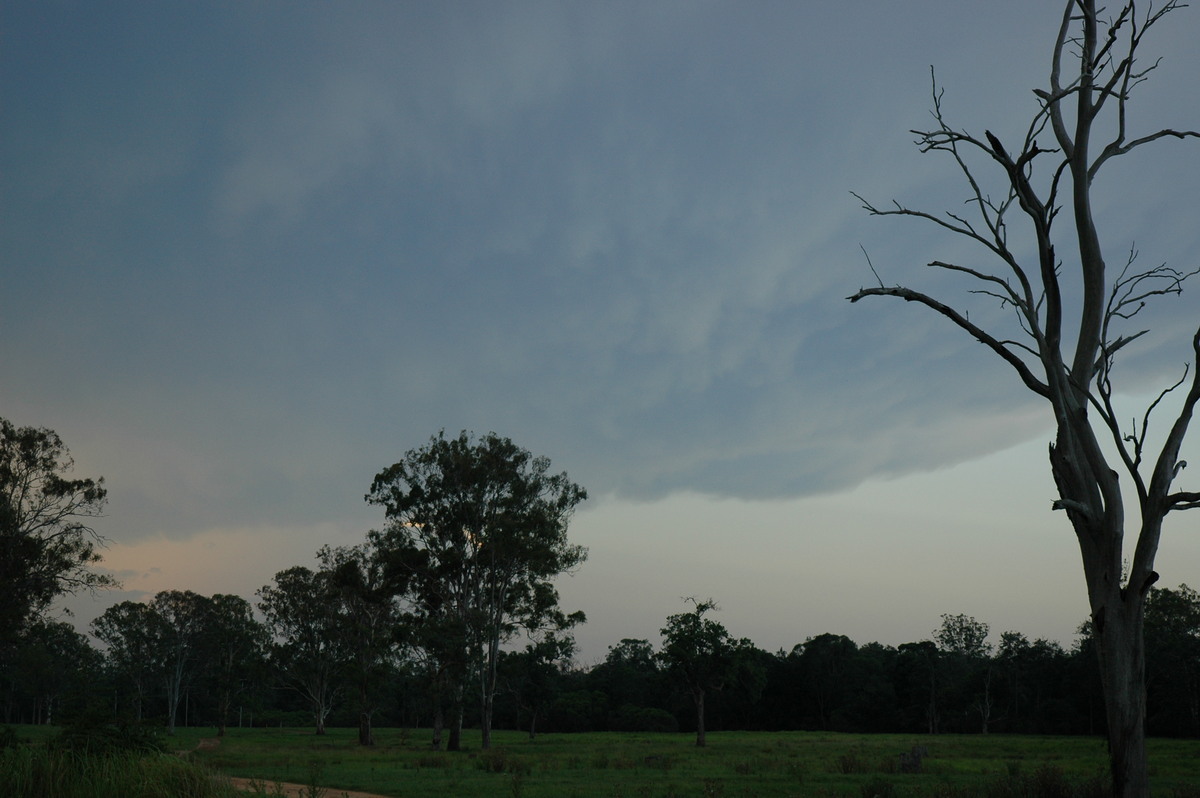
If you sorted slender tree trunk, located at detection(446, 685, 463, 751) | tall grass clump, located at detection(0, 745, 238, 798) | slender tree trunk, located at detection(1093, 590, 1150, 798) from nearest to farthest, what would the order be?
slender tree trunk, located at detection(1093, 590, 1150, 798)
tall grass clump, located at detection(0, 745, 238, 798)
slender tree trunk, located at detection(446, 685, 463, 751)

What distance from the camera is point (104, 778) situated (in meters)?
10.7

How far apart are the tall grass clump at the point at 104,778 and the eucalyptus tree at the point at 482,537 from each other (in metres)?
32.6

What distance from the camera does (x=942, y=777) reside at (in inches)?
890

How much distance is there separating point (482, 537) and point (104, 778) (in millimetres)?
34961

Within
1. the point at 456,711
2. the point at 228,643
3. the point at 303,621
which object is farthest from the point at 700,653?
the point at 228,643

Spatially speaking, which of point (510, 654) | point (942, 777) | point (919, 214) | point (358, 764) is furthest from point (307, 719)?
point (919, 214)

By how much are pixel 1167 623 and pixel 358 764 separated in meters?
62.6

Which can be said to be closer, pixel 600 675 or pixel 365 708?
pixel 365 708

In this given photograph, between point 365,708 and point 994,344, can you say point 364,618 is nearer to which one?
point 365,708

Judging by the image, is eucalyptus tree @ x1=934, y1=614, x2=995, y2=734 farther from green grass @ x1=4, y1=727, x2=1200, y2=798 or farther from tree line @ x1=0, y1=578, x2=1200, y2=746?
green grass @ x1=4, y1=727, x2=1200, y2=798

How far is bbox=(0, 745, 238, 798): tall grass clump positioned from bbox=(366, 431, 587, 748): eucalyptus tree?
3261 centimetres

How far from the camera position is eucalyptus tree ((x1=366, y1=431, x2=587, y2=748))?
4506cm

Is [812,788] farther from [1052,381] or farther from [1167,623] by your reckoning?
[1167,623]

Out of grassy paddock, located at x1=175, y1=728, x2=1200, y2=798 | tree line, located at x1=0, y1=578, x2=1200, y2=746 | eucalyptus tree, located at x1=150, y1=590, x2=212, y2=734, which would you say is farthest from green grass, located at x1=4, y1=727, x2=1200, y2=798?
eucalyptus tree, located at x1=150, y1=590, x2=212, y2=734
